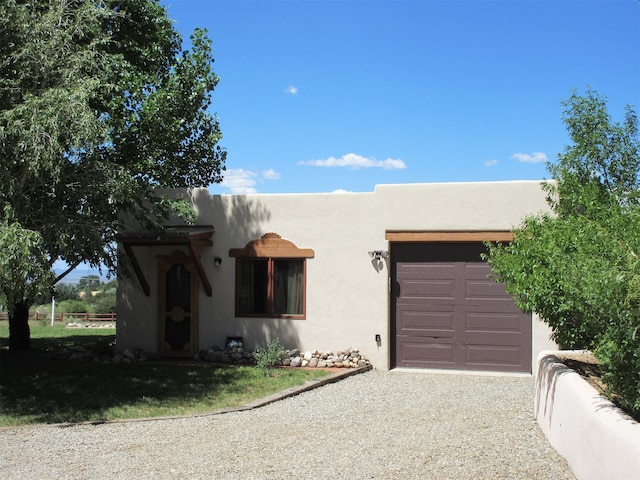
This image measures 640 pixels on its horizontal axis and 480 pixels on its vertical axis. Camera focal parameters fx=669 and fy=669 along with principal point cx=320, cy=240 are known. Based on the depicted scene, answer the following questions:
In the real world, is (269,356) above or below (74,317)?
above

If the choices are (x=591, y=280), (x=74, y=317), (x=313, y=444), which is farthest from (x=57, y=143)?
(x=74, y=317)

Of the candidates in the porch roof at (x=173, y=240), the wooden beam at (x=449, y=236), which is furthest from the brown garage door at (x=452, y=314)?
the porch roof at (x=173, y=240)

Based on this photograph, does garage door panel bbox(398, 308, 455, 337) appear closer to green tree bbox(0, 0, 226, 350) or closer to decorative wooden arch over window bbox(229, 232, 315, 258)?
decorative wooden arch over window bbox(229, 232, 315, 258)

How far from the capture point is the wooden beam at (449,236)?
1161 cm

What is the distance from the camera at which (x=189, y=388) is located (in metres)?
9.93

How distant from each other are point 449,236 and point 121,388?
598cm

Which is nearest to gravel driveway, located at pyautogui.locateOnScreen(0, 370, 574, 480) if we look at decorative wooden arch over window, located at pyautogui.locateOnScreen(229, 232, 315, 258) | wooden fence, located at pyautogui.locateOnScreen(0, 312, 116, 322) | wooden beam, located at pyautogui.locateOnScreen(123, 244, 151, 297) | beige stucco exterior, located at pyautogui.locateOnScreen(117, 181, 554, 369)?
beige stucco exterior, located at pyautogui.locateOnScreen(117, 181, 554, 369)

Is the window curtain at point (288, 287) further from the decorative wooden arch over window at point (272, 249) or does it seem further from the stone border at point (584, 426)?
the stone border at point (584, 426)

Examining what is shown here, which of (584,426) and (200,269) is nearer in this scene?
(584,426)

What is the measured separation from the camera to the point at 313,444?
6.76 metres

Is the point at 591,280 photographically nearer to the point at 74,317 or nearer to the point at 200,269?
the point at 200,269

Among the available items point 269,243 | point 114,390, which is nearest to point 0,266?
point 114,390

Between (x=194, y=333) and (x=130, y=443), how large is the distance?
6206mm

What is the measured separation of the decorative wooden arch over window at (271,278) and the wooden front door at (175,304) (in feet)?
3.43
